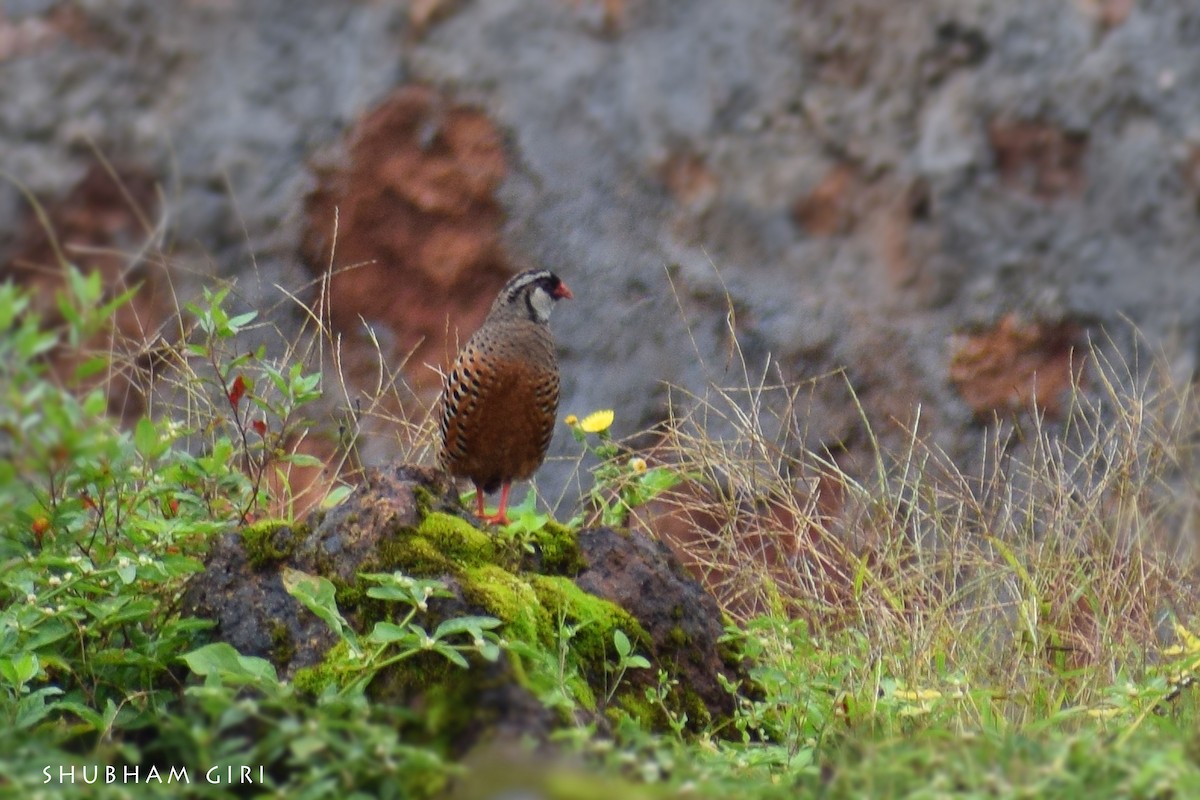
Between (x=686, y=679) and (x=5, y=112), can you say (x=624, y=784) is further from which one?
(x=5, y=112)

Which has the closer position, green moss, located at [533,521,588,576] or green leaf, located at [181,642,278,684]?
green leaf, located at [181,642,278,684]

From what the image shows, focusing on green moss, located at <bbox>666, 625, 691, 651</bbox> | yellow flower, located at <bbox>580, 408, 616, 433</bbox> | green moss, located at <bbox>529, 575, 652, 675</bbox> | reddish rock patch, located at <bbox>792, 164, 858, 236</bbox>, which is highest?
reddish rock patch, located at <bbox>792, 164, 858, 236</bbox>

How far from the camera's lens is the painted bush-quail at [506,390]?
4359 millimetres

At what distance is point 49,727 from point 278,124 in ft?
10.7

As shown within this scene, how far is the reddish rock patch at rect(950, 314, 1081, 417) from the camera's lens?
5.24 metres

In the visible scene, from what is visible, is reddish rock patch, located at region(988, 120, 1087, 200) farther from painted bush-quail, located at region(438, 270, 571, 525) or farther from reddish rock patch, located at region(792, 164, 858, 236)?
painted bush-quail, located at region(438, 270, 571, 525)

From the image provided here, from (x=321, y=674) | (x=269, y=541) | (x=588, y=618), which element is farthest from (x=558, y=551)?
(x=321, y=674)

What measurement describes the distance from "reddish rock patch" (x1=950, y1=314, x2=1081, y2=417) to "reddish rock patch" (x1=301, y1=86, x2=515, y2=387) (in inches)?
65.1

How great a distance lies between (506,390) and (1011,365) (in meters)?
1.92

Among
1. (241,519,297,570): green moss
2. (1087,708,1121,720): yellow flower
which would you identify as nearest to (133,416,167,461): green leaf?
(241,519,297,570): green moss

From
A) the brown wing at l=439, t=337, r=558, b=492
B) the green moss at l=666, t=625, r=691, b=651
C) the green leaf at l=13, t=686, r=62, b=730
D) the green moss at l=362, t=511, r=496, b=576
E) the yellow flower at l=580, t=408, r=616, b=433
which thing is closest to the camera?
the green leaf at l=13, t=686, r=62, b=730

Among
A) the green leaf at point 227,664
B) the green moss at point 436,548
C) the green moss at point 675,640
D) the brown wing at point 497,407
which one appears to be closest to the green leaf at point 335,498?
the green moss at point 436,548

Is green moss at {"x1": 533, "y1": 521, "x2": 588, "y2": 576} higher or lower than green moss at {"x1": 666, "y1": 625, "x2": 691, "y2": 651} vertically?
higher

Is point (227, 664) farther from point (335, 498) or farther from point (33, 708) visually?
point (335, 498)
